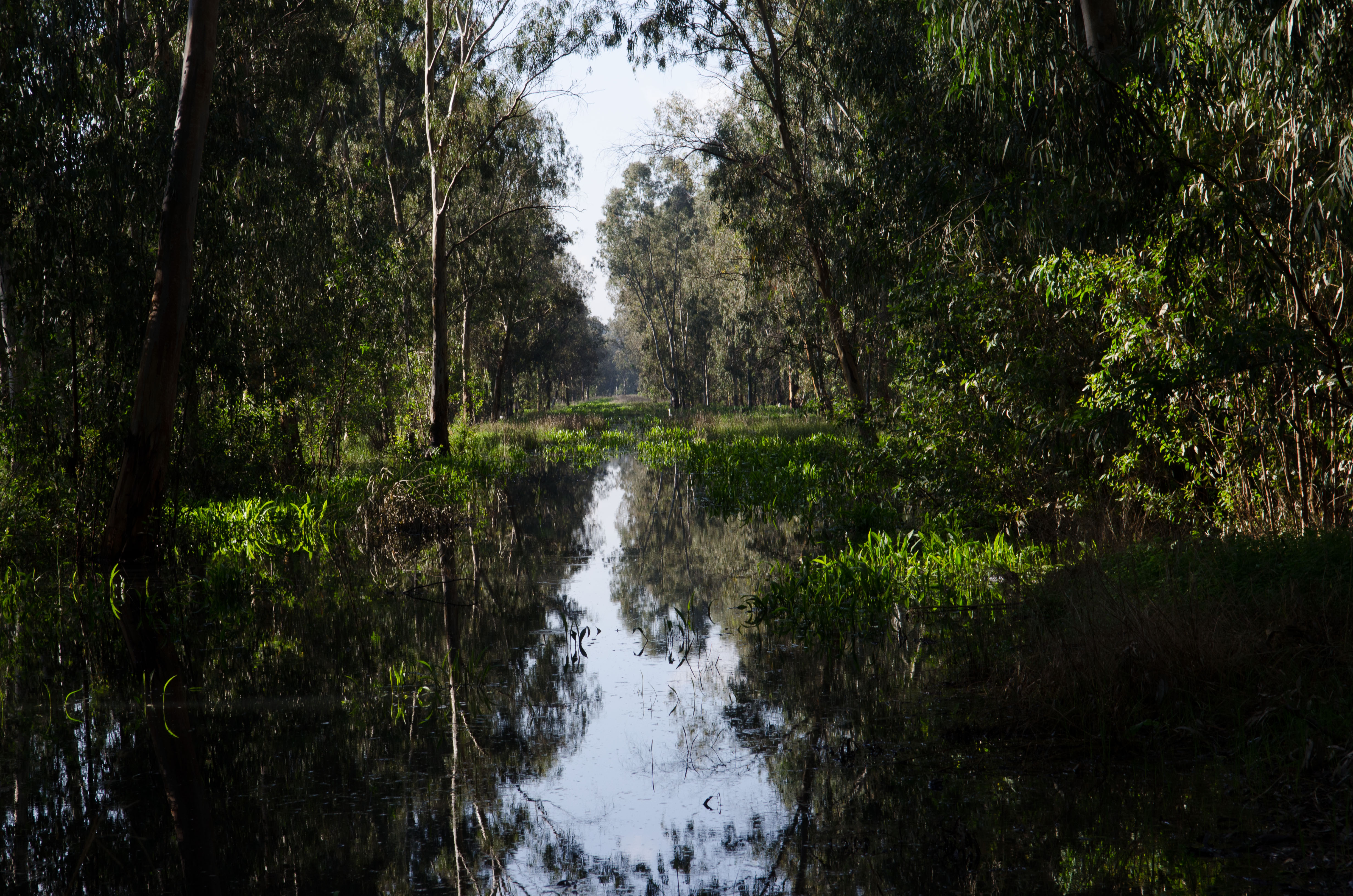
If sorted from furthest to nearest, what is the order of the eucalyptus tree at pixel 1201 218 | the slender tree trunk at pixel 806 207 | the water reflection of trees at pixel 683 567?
the slender tree trunk at pixel 806 207
the water reflection of trees at pixel 683 567
the eucalyptus tree at pixel 1201 218

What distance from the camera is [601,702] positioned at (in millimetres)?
5594

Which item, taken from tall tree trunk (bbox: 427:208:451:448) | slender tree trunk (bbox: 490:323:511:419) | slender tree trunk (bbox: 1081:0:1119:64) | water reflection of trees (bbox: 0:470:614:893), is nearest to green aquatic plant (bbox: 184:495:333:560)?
water reflection of trees (bbox: 0:470:614:893)

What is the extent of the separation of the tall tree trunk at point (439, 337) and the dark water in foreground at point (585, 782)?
1331cm

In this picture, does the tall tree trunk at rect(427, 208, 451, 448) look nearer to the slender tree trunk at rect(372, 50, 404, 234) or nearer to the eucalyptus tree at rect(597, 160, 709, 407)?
the slender tree trunk at rect(372, 50, 404, 234)

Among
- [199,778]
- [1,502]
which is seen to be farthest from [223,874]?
[1,502]

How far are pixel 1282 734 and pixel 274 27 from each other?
17.1m

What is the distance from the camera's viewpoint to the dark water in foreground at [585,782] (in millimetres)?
3377

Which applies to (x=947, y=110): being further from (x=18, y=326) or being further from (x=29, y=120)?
(x=18, y=326)

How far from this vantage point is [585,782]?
14.4ft

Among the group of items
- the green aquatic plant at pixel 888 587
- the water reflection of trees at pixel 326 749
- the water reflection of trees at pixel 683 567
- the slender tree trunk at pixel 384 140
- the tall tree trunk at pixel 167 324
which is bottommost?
the water reflection of trees at pixel 326 749

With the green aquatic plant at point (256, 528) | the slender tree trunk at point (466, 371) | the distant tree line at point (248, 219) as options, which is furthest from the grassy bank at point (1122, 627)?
the slender tree trunk at point (466, 371)

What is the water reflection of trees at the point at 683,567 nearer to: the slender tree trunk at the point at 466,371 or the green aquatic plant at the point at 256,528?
the green aquatic plant at the point at 256,528

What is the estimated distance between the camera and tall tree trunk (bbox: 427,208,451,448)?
66.2ft

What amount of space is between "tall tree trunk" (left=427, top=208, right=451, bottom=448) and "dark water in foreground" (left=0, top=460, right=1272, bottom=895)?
13.3m
